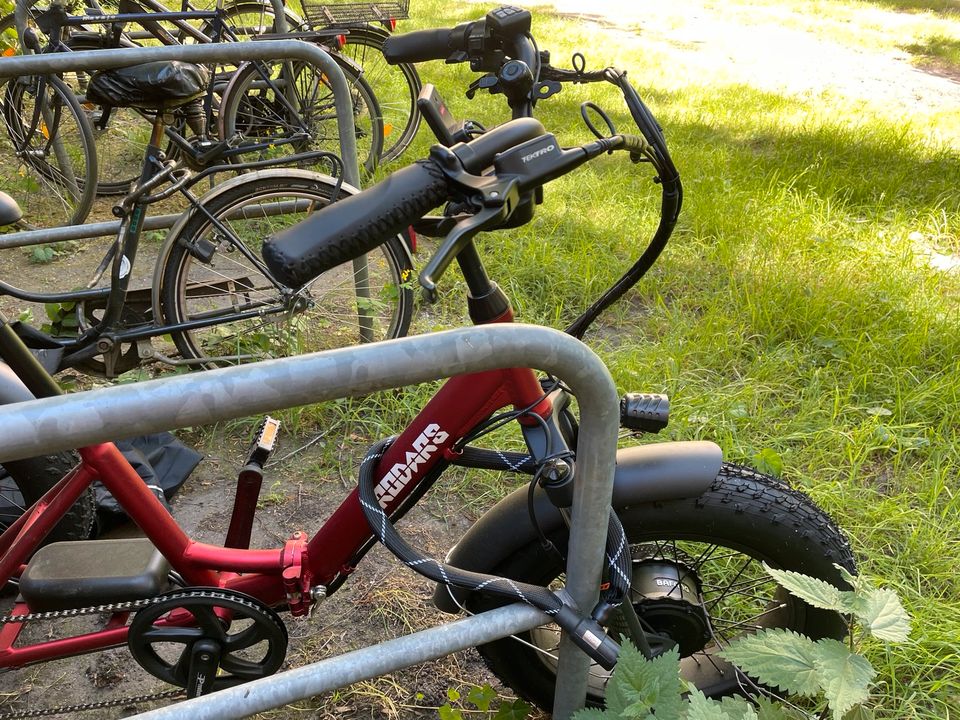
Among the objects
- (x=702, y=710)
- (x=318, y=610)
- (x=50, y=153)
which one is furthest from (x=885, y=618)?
(x=50, y=153)

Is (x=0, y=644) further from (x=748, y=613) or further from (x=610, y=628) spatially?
(x=748, y=613)

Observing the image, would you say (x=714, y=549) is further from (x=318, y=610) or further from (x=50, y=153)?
(x=50, y=153)

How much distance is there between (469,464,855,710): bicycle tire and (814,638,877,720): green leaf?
0.79 ft

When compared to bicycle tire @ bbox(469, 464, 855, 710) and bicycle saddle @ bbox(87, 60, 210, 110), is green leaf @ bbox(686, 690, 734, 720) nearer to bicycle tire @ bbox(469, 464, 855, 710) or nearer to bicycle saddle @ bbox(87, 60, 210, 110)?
bicycle tire @ bbox(469, 464, 855, 710)

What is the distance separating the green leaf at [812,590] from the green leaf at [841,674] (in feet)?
0.22

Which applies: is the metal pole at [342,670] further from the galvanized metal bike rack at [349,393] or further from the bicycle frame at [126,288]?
the bicycle frame at [126,288]

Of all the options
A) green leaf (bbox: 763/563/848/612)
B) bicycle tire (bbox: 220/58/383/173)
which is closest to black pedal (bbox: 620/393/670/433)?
green leaf (bbox: 763/563/848/612)

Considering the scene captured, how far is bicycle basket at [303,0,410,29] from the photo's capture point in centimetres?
450

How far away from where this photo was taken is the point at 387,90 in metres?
5.45

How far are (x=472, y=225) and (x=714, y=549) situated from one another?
1.17 meters

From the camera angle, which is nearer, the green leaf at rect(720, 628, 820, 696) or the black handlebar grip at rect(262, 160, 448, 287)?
the black handlebar grip at rect(262, 160, 448, 287)

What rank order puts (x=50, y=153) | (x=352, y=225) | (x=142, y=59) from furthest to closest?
(x=50, y=153), (x=142, y=59), (x=352, y=225)

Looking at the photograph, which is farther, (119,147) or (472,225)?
(119,147)

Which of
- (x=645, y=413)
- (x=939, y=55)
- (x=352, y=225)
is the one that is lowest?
(x=645, y=413)
